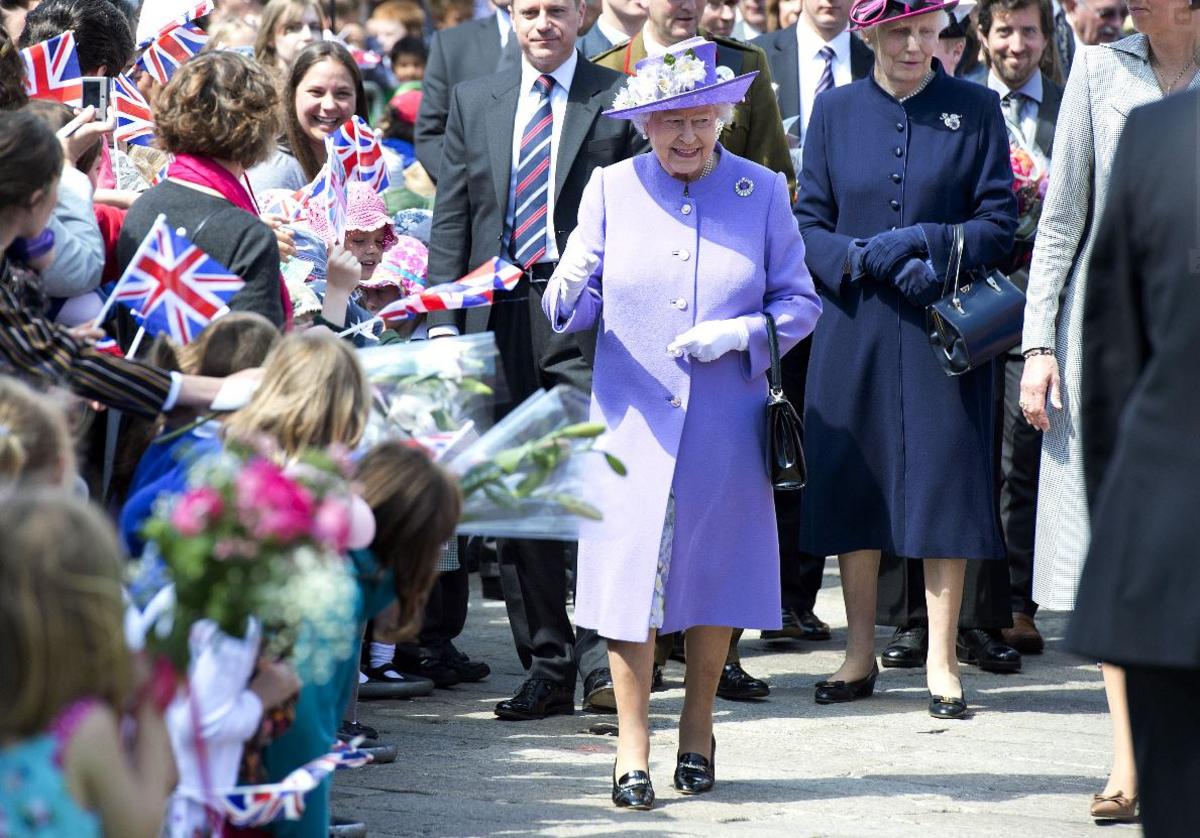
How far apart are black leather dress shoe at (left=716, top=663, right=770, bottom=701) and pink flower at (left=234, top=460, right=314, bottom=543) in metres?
3.76

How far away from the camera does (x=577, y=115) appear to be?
679cm

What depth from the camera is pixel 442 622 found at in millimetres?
7000

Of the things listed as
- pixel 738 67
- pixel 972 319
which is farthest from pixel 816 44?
→ pixel 972 319

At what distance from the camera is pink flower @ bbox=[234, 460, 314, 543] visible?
3.05m

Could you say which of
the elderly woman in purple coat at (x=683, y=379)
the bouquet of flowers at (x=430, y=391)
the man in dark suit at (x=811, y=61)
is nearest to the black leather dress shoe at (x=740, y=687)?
the man in dark suit at (x=811, y=61)

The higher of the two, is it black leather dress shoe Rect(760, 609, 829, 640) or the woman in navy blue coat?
the woman in navy blue coat

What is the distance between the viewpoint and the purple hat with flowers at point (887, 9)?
6555mm

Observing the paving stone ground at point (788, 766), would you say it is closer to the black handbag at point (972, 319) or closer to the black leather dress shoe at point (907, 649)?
the black leather dress shoe at point (907, 649)

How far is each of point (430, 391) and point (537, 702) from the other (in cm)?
249

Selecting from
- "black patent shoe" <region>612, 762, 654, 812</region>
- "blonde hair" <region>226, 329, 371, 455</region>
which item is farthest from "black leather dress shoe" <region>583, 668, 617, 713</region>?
"blonde hair" <region>226, 329, 371, 455</region>

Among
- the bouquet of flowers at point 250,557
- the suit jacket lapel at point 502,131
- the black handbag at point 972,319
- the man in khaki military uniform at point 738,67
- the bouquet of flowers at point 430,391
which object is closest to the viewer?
the bouquet of flowers at point 250,557

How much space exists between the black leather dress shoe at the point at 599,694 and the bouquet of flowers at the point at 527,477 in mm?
2408

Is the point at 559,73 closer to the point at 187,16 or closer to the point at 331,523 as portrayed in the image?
the point at 187,16

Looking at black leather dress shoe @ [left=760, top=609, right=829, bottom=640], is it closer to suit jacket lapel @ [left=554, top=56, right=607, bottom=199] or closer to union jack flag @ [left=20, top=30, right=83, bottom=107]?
suit jacket lapel @ [left=554, top=56, right=607, bottom=199]
